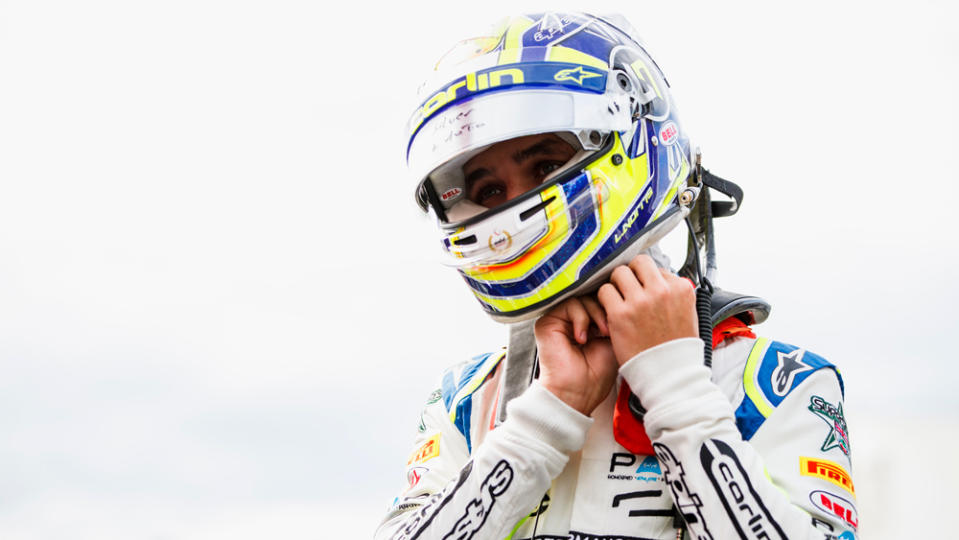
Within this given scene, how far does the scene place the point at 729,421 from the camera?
7.18 ft

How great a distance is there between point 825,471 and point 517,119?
131 cm

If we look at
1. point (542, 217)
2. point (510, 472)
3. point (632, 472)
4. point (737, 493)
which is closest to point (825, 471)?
point (737, 493)

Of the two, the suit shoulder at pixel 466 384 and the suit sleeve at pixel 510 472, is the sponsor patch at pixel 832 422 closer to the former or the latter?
the suit sleeve at pixel 510 472

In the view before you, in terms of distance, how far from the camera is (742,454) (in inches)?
83.1

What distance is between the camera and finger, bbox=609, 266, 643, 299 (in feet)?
7.95

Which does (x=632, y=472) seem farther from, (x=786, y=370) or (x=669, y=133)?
(x=669, y=133)

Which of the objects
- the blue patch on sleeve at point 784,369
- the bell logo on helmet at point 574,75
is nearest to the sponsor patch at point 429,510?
the blue patch on sleeve at point 784,369

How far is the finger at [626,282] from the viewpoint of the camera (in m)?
2.42

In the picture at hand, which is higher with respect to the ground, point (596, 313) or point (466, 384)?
point (466, 384)

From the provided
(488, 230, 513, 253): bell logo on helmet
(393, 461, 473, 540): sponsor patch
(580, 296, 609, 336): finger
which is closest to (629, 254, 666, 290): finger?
(580, 296, 609, 336): finger

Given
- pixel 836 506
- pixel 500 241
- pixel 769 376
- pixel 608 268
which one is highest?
pixel 500 241

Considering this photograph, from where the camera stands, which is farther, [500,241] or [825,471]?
[500,241]

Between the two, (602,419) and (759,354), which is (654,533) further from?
(759,354)

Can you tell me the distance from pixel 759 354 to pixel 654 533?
24.0 inches
